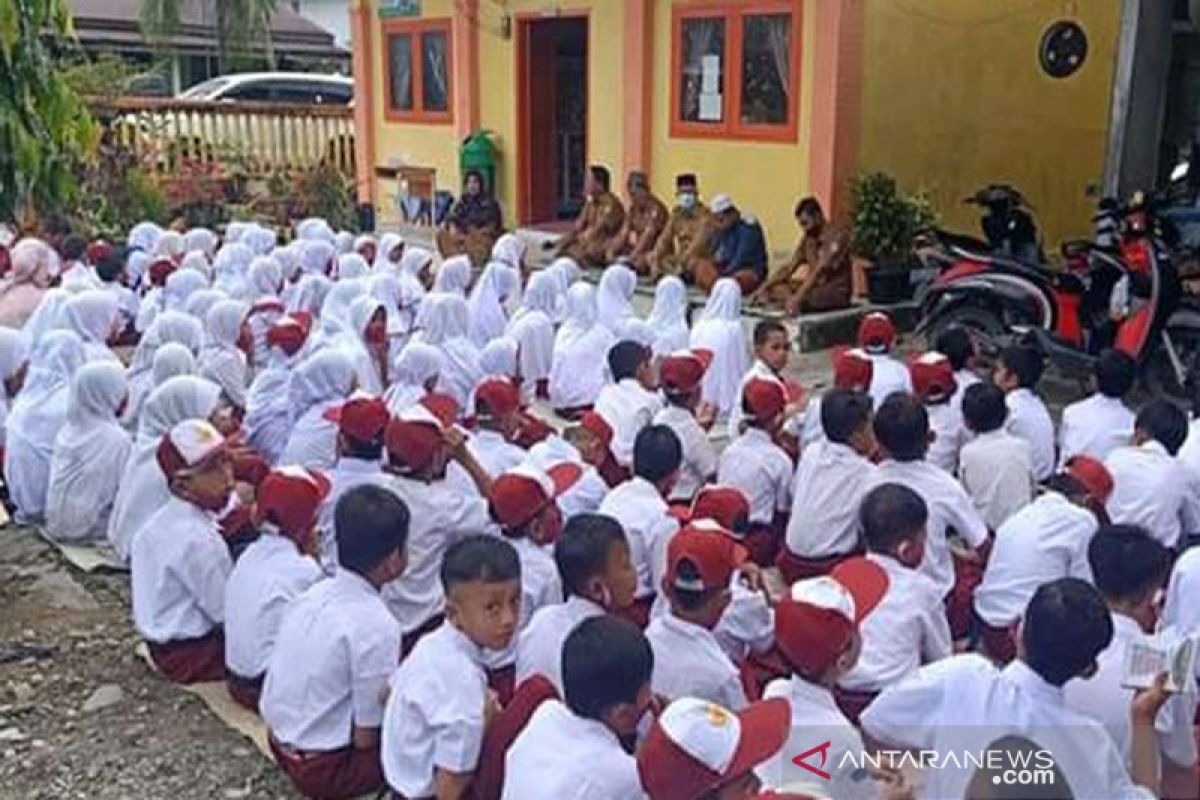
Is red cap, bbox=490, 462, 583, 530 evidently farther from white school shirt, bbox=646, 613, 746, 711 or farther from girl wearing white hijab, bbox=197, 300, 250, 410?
girl wearing white hijab, bbox=197, 300, 250, 410

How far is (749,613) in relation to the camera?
3791 millimetres

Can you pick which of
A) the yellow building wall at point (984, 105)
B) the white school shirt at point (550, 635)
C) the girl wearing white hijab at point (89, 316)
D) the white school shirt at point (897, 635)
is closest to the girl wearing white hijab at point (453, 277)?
the girl wearing white hijab at point (89, 316)

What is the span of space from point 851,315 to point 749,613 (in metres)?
6.21

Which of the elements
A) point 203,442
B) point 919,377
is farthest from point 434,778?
point 919,377

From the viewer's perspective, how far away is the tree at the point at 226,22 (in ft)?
62.6

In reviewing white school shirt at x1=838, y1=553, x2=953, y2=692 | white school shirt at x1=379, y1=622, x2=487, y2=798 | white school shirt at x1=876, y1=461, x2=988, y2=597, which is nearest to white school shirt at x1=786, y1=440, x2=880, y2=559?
white school shirt at x1=876, y1=461, x2=988, y2=597

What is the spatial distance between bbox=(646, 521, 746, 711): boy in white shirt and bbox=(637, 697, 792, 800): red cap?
2.44 feet

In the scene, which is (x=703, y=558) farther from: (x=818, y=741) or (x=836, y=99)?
(x=836, y=99)

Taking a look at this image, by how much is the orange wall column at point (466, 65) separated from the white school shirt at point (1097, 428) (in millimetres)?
9368

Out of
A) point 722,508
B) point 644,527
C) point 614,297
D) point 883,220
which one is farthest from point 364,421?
point 883,220

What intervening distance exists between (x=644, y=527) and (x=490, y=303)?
14.9ft

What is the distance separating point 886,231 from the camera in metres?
9.67

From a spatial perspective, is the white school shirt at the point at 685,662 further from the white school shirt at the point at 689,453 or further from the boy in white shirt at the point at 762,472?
the white school shirt at the point at 689,453

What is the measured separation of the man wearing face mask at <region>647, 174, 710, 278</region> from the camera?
1052cm
